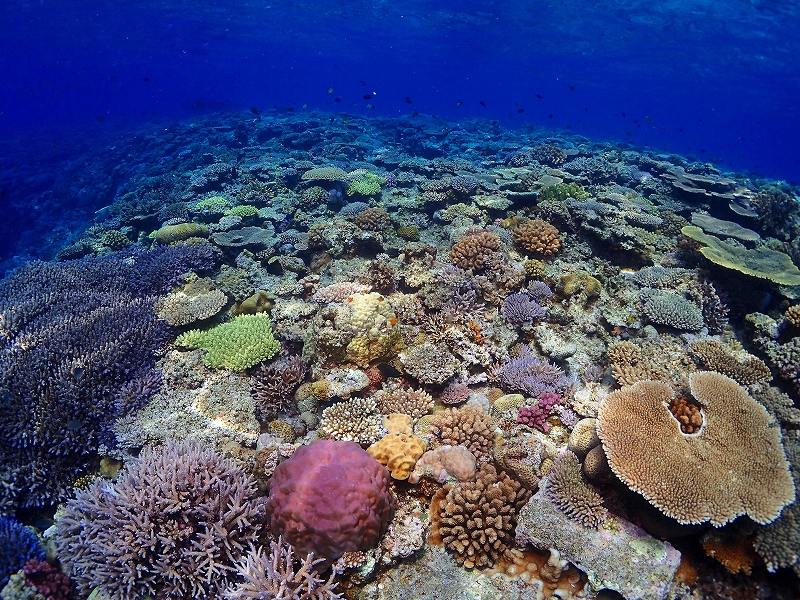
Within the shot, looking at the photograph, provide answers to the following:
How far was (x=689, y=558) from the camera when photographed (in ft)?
12.2

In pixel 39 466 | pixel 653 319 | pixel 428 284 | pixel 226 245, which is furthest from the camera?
pixel 226 245

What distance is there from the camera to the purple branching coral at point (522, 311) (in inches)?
266

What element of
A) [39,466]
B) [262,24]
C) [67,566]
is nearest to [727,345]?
[67,566]

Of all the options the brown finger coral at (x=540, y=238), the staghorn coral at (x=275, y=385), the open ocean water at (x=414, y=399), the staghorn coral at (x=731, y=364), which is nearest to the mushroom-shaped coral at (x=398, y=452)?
the open ocean water at (x=414, y=399)

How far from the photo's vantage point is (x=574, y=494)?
4.02 metres

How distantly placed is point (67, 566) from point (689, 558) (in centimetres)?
668

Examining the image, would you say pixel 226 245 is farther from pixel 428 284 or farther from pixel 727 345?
pixel 727 345

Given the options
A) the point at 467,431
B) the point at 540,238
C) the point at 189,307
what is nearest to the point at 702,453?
the point at 467,431

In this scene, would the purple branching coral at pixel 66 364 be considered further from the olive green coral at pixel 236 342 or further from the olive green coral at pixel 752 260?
the olive green coral at pixel 752 260

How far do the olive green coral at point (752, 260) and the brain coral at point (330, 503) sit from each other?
7.63 m

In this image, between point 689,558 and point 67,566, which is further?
point 67,566

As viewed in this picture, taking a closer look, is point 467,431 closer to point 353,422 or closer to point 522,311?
point 353,422

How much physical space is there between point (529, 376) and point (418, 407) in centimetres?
177

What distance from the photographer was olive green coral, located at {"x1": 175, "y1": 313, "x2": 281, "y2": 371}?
6562mm
